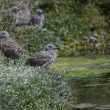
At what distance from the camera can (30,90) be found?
11633 millimetres

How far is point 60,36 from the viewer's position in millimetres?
25906

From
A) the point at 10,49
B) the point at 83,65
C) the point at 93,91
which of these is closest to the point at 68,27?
the point at 83,65

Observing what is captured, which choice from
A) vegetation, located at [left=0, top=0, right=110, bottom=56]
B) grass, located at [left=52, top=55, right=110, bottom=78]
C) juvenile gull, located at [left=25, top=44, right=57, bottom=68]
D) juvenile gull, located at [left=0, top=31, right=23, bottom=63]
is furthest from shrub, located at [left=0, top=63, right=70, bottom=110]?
vegetation, located at [left=0, top=0, right=110, bottom=56]

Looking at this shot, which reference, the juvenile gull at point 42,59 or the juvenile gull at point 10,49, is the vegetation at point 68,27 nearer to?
the juvenile gull at point 10,49

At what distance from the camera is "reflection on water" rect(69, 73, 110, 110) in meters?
13.3

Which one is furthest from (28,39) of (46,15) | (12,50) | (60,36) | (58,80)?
(58,80)

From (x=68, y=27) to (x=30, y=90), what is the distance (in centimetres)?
1570

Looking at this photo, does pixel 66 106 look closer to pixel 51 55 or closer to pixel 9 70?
pixel 9 70

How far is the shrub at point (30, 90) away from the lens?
11.1 meters

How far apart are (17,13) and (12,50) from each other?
9659mm

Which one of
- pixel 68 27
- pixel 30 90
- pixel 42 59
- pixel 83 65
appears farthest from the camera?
pixel 68 27

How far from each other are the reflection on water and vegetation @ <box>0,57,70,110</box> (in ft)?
2.28

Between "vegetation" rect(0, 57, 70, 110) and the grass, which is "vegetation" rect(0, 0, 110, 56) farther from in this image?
"vegetation" rect(0, 57, 70, 110)

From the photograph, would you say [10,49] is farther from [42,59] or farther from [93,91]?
[93,91]
